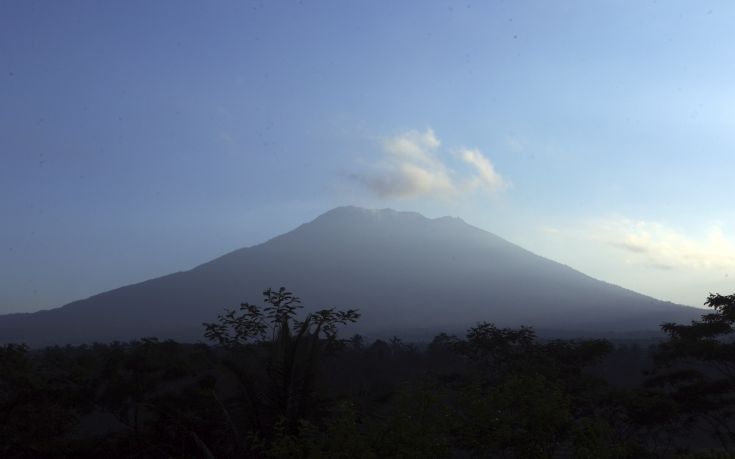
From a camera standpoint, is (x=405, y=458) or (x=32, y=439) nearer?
(x=405, y=458)

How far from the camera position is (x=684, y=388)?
71.5ft

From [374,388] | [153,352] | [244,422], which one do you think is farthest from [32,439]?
[374,388]

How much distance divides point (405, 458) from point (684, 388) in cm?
1871

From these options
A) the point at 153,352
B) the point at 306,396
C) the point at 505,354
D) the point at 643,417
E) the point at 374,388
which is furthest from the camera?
the point at 374,388

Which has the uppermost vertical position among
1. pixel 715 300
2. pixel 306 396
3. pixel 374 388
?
pixel 715 300

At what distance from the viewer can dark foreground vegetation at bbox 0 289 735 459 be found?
7.57 meters

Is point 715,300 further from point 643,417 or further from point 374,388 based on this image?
point 374,388

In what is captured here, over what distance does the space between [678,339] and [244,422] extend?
19.0m

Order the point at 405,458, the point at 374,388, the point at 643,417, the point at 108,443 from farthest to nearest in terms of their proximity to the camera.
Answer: the point at 374,388 < the point at 643,417 < the point at 108,443 < the point at 405,458

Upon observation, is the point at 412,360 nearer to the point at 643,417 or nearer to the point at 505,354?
the point at 505,354

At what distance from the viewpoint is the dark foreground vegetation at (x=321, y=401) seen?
24.8ft

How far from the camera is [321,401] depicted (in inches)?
407

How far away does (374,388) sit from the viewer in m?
38.7

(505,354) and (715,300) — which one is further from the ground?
(715,300)
